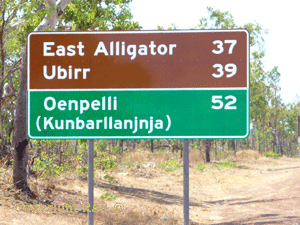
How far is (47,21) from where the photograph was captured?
881 cm

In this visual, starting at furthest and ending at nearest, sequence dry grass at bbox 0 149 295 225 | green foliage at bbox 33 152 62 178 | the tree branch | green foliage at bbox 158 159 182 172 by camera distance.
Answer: green foliage at bbox 158 159 182 172, green foliage at bbox 33 152 62 178, the tree branch, dry grass at bbox 0 149 295 225

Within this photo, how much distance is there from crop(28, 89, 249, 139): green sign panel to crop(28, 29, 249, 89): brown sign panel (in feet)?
0.35

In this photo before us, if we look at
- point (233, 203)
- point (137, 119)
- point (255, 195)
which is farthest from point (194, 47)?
point (255, 195)

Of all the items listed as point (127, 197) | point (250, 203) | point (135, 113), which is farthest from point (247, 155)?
point (135, 113)

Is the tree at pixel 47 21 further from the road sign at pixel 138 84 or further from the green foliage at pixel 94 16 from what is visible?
the road sign at pixel 138 84

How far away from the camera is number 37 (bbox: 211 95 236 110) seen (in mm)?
4156

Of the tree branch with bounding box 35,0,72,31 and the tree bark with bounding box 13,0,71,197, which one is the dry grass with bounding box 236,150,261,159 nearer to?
the tree branch with bounding box 35,0,72,31

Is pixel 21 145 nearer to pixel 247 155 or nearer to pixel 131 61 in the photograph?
pixel 131 61

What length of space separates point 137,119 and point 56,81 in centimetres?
106

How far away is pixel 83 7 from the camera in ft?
35.1

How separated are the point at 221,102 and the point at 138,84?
100cm

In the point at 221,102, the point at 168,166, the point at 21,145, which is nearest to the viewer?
the point at 221,102

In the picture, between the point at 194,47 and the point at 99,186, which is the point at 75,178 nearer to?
the point at 99,186

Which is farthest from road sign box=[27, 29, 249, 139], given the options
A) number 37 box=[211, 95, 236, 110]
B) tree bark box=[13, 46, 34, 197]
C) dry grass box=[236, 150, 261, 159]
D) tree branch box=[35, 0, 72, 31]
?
dry grass box=[236, 150, 261, 159]
